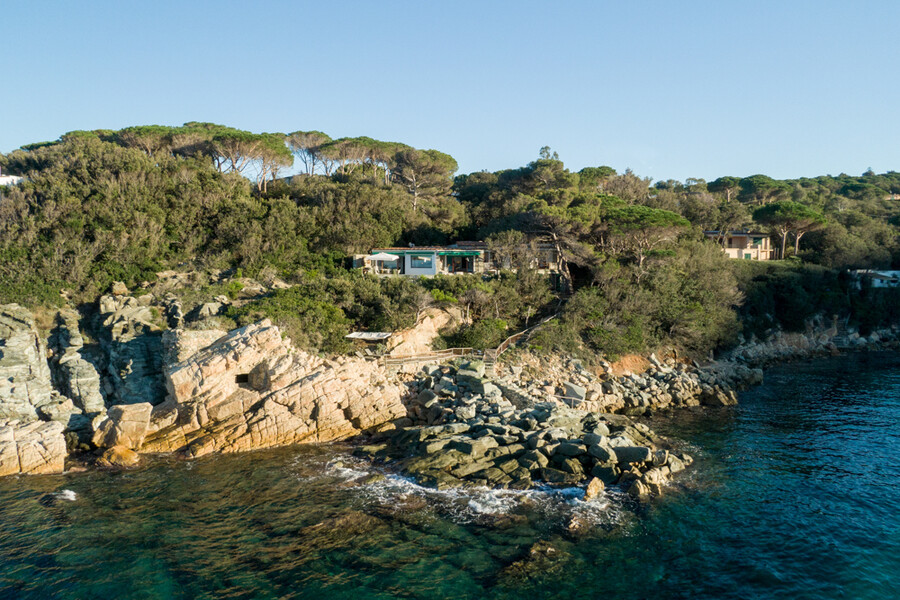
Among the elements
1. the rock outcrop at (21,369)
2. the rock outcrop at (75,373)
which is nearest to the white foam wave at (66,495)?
the rock outcrop at (21,369)

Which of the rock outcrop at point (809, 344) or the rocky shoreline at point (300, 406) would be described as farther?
the rock outcrop at point (809, 344)

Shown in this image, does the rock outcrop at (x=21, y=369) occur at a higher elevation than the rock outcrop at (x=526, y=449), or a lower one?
higher

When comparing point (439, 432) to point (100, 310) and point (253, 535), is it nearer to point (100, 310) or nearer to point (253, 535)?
point (253, 535)

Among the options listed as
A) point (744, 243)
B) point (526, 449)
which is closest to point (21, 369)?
point (526, 449)

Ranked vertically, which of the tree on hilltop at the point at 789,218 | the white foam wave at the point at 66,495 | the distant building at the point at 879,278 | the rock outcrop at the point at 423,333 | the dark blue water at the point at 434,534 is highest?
the tree on hilltop at the point at 789,218

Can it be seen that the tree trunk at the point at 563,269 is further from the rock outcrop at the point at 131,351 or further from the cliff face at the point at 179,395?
the rock outcrop at the point at 131,351

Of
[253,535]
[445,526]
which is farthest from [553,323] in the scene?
[253,535]
